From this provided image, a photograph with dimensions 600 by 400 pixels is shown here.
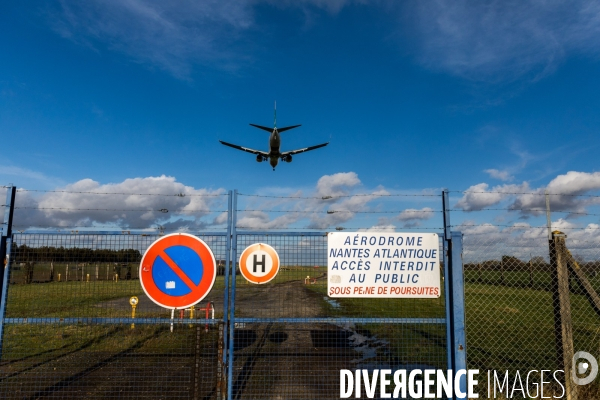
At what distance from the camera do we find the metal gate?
5633mm

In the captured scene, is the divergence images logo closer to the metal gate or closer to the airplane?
the metal gate

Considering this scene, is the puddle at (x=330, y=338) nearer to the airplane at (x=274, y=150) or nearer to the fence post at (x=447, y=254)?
the fence post at (x=447, y=254)

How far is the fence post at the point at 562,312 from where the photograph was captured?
6.04 m

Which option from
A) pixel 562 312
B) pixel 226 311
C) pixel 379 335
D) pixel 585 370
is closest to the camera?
pixel 226 311

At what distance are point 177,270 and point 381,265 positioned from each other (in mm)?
2849

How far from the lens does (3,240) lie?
221 inches

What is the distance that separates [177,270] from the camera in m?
5.60

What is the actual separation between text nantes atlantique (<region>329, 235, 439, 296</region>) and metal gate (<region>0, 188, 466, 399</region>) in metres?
0.25

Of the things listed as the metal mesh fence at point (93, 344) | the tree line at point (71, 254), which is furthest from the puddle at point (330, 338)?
the tree line at point (71, 254)

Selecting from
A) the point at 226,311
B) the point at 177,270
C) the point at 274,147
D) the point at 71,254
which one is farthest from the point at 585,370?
the point at 274,147

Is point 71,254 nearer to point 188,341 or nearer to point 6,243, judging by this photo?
point 6,243

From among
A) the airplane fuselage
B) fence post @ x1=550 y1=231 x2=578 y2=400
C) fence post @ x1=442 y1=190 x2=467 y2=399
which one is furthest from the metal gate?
the airplane fuselage

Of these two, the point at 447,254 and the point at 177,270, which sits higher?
the point at 447,254

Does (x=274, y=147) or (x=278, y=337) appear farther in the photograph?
(x=274, y=147)
